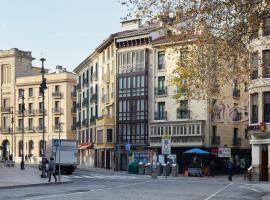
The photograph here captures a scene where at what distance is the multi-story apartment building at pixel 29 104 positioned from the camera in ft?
342

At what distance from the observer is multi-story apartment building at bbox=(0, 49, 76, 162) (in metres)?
104

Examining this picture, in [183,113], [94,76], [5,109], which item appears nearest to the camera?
[183,113]

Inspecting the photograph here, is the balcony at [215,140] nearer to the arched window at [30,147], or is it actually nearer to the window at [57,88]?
the window at [57,88]

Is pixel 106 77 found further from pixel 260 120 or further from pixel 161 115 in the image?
pixel 260 120

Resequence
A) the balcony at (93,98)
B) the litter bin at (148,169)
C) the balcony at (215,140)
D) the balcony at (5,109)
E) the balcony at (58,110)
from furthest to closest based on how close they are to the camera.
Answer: the balcony at (5,109)
the balcony at (58,110)
the balcony at (93,98)
the balcony at (215,140)
the litter bin at (148,169)

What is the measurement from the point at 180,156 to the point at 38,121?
151 ft

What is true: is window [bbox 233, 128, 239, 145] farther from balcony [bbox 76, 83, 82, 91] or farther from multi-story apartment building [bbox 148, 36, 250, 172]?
balcony [bbox 76, 83, 82, 91]

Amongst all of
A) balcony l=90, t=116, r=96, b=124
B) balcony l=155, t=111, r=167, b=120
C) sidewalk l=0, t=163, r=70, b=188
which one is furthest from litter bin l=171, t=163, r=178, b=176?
balcony l=90, t=116, r=96, b=124

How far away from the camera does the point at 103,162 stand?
3120 inches

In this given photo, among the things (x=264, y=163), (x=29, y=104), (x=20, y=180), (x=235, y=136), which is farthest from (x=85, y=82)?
(x=20, y=180)

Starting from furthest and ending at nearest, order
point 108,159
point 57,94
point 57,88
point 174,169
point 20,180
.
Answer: point 57,88
point 57,94
point 108,159
point 174,169
point 20,180

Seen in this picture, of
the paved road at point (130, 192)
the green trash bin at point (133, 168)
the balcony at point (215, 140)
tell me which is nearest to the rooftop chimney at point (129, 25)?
the balcony at point (215, 140)

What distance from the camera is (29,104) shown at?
109 m

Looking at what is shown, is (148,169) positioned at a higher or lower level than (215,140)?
lower
